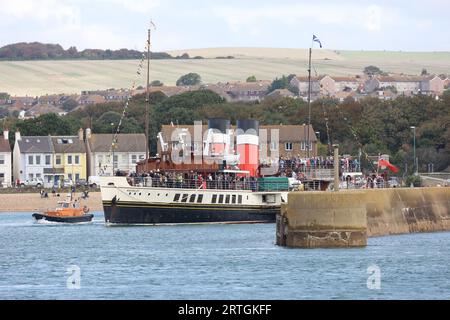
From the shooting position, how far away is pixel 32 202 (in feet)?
410

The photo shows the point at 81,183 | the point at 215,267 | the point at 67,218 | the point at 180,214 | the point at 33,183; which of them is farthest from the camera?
the point at 33,183

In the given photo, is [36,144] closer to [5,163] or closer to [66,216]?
[5,163]

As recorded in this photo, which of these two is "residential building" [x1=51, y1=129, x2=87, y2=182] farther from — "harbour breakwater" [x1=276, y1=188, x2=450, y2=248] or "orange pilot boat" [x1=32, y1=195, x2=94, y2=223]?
"harbour breakwater" [x1=276, y1=188, x2=450, y2=248]

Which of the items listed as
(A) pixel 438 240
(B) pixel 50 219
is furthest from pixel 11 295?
(B) pixel 50 219

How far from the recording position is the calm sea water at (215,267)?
47.5 meters

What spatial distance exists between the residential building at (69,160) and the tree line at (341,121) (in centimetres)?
661

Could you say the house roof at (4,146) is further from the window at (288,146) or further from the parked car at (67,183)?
the window at (288,146)

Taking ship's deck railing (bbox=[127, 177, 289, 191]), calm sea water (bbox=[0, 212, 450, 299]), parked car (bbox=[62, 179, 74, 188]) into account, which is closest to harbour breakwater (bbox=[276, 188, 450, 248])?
calm sea water (bbox=[0, 212, 450, 299])

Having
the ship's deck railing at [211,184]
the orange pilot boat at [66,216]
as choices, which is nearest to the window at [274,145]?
the orange pilot boat at [66,216]

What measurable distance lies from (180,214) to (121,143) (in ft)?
204

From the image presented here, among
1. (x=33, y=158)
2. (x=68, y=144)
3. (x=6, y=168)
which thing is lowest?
(x=6, y=168)

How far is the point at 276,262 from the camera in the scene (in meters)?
56.4

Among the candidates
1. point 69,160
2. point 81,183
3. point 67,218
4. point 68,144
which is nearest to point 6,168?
point 69,160
